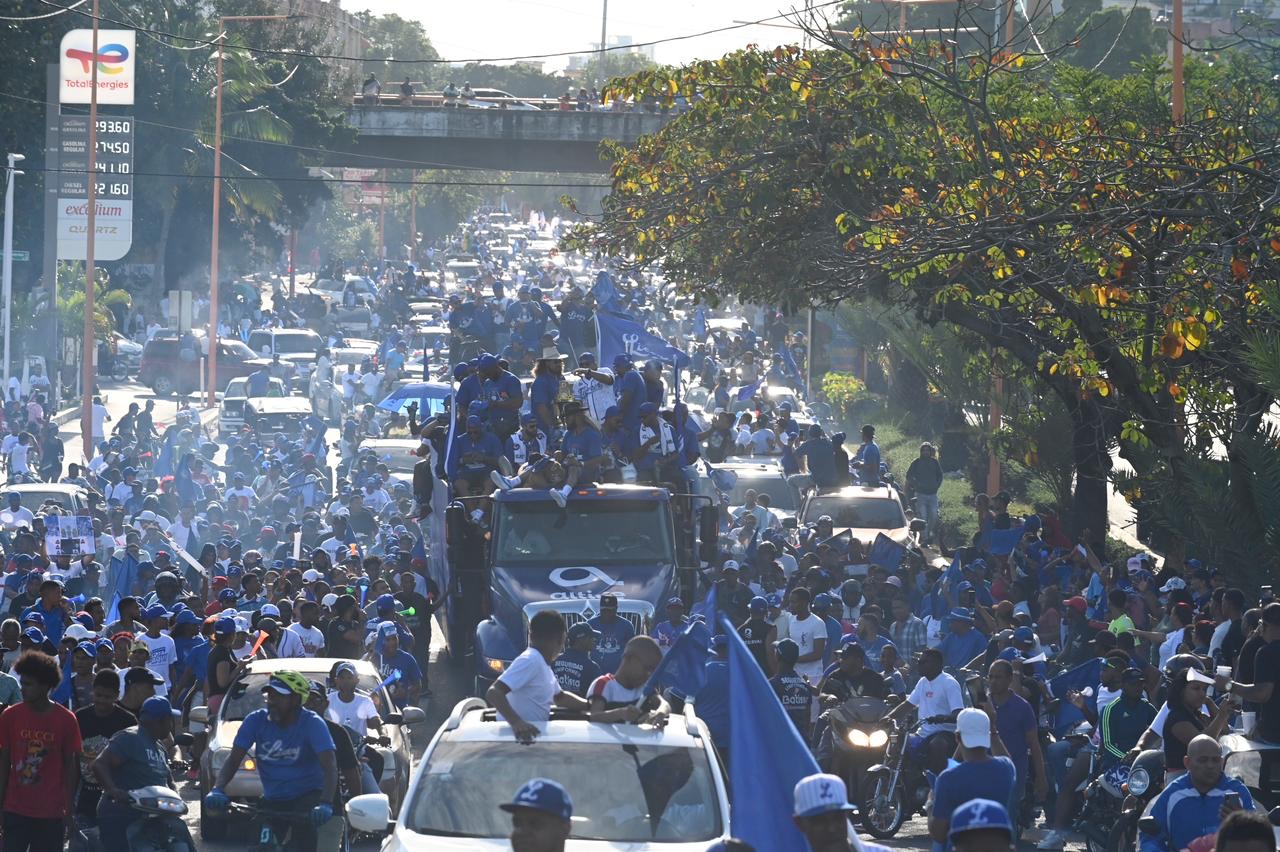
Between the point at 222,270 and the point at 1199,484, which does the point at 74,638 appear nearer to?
the point at 1199,484

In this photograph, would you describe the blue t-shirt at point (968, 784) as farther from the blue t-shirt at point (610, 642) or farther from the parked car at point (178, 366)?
the parked car at point (178, 366)

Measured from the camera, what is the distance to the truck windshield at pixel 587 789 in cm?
867

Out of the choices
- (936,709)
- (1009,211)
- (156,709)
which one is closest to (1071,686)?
(936,709)

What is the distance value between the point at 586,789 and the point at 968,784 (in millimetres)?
1881

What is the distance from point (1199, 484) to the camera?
19.1m

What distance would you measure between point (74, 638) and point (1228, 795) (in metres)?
8.82

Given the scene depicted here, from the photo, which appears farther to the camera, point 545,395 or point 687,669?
point 545,395

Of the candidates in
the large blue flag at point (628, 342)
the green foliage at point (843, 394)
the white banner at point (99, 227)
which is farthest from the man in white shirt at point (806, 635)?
the green foliage at point (843, 394)

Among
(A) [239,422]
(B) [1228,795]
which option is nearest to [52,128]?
(A) [239,422]

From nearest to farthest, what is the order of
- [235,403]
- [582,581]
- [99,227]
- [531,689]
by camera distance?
[531,689]
[582,581]
[99,227]
[235,403]

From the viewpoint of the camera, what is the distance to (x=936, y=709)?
558 inches

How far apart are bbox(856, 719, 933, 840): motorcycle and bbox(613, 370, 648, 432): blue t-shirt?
20.2ft

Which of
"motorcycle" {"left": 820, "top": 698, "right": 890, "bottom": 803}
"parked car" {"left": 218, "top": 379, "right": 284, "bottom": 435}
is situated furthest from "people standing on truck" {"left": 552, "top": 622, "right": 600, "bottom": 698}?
"parked car" {"left": 218, "top": 379, "right": 284, "bottom": 435}

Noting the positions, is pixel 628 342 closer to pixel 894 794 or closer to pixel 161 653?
pixel 161 653
